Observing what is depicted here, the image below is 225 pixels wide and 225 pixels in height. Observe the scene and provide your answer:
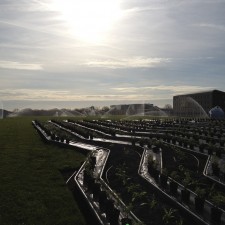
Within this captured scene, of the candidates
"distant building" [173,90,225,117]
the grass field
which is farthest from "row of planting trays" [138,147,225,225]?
"distant building" [173,90,225,117]

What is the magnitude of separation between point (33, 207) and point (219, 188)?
291 inches

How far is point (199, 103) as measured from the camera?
121500 millimetres

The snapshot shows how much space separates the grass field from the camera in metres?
10.3

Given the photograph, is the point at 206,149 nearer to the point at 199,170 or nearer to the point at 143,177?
the point at 199,170

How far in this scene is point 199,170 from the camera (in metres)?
17.1

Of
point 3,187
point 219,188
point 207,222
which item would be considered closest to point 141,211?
point 207,222

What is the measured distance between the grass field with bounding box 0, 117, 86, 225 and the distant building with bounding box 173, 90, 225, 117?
92685 millimetres

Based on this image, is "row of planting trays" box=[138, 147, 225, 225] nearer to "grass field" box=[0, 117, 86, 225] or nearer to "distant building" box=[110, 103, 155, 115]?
"grass field" box=[0, 117, 86, 225]

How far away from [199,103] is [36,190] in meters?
114

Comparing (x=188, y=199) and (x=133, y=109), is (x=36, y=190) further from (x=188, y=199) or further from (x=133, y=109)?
(x=133, y=109)

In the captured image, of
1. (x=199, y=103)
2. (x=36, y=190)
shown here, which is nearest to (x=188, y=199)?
(x=36, y=190)

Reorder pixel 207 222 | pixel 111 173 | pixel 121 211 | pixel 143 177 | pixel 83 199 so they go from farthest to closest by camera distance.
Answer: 1. pixel 111 173
2. pixel 143 177
3. pixel 83 199
4. pixel 121 211
5. pixel 207 222

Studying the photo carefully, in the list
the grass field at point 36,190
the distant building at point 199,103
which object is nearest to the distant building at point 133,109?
the distant building at point 199,103

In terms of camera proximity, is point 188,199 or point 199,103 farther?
point 199,103
